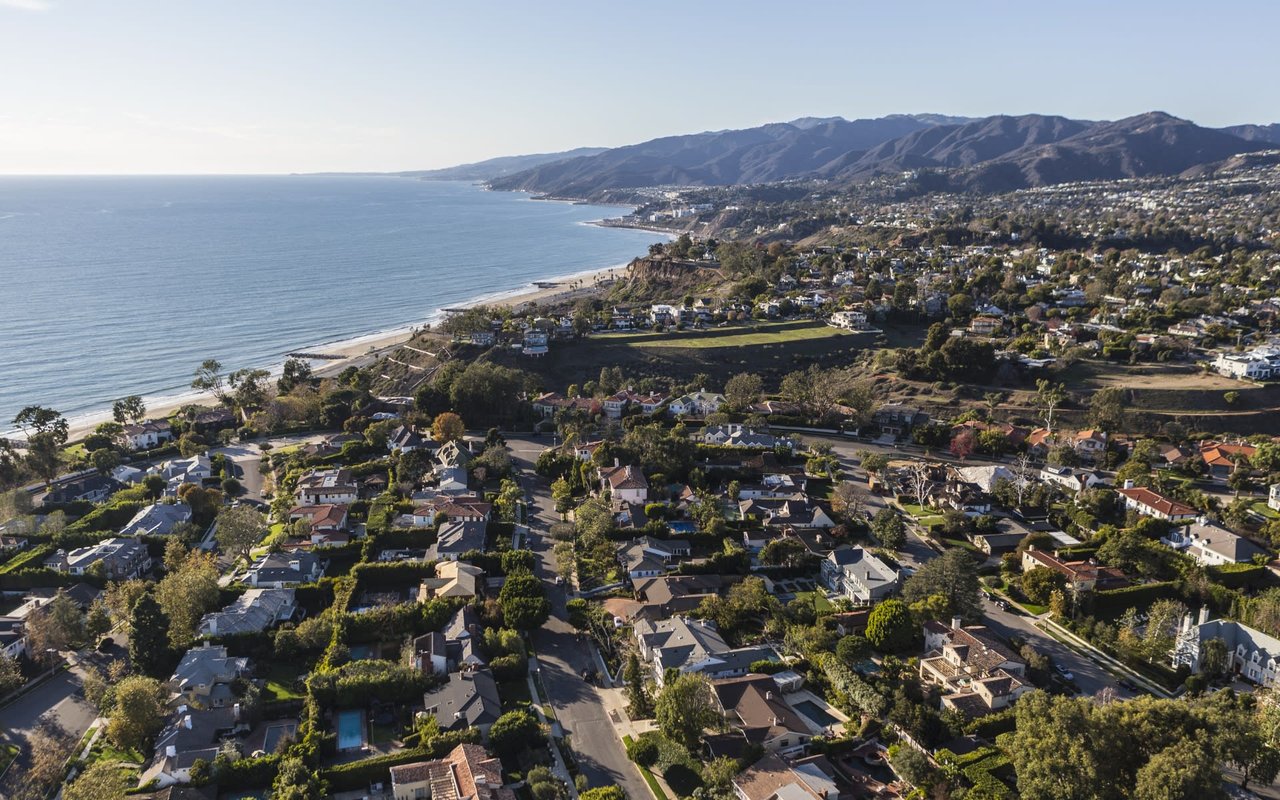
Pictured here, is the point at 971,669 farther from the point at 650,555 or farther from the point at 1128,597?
the point at 650,555

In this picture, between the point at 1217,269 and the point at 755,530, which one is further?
the point at 1217,269

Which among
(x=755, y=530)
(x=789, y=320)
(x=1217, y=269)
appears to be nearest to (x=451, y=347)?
(x=789, y=320)

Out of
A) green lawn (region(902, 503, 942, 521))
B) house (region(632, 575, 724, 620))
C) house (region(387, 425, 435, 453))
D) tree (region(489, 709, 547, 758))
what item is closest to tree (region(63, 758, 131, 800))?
tree (region(489, 709, 547, 758))

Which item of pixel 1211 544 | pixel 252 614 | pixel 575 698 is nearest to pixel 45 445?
pixel 252 614

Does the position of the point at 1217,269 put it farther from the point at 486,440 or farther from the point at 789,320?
the point at 486,440

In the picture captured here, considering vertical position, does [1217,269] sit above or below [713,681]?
above
